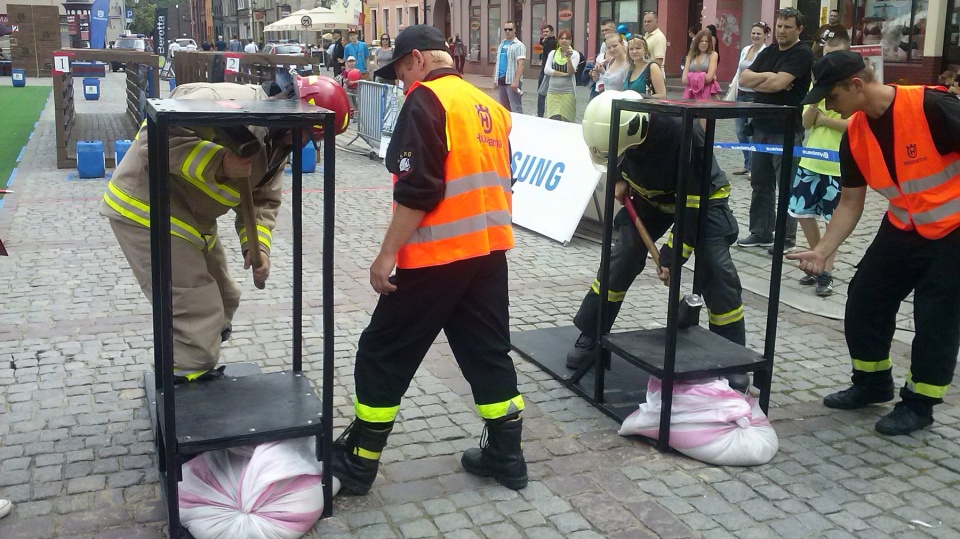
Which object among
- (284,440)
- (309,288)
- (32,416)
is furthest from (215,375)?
(309,288)

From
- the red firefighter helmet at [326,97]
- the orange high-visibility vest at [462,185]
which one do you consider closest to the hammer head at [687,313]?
the orange high-visibility vest at [462,185]

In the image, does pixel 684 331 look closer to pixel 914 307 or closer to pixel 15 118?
pixel 914 307

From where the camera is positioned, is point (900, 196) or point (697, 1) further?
point (697, 1)

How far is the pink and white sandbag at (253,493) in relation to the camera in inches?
129

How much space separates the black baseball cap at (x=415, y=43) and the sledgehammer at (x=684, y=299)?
146 cm

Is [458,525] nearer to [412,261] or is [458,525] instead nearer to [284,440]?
[284,440]

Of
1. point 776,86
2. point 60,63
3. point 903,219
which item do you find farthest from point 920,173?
point 60,63

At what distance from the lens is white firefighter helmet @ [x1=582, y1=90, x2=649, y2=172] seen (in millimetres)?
4293

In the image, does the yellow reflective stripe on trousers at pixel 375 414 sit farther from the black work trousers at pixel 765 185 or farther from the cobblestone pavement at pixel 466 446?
the black work trousers at pixel 765 185

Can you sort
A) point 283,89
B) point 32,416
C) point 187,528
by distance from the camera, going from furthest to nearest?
1. point 32,416
2. point 283,89
3. point 187,528

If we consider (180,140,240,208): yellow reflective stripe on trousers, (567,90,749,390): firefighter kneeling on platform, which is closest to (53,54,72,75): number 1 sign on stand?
(567,90,749,390): firefighter kneeling on platform

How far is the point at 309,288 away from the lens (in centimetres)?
669

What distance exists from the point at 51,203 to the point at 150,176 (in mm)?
6898

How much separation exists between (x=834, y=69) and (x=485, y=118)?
166 centimetres
